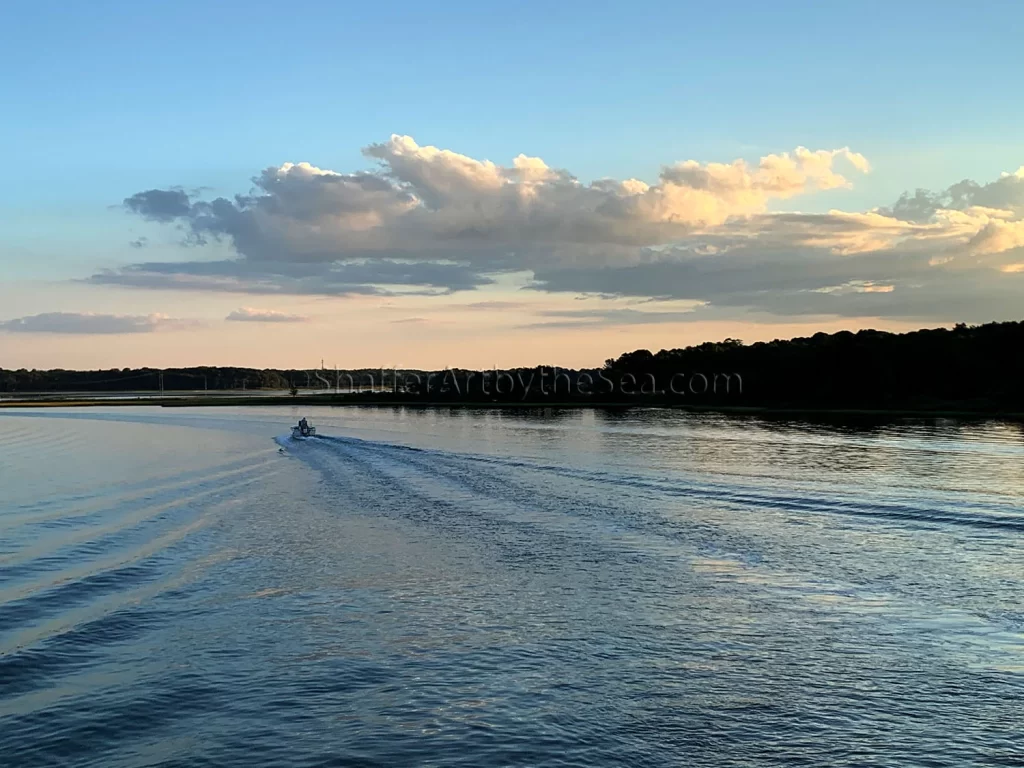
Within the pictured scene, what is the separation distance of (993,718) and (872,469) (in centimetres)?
2965

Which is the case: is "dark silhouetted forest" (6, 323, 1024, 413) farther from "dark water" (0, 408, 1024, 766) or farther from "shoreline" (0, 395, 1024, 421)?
"dark water" (0, 408, 1024, 766)

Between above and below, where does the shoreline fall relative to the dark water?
above

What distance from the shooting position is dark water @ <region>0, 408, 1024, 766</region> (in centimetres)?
986

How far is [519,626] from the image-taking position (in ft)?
47.0

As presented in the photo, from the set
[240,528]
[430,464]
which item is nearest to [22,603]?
[240,528]

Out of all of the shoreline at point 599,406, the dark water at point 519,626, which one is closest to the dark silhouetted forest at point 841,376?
the shoreline at point 599,406

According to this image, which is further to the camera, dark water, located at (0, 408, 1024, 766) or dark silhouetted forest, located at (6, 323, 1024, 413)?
dark silhouetted forest, located at (6, 323, 1024, 413)

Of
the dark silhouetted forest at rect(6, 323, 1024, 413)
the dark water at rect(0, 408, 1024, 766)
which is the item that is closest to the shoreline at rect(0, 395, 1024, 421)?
the dark silhouetted forest at rect(6, 323, 1024, 413)

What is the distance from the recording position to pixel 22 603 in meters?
15.4

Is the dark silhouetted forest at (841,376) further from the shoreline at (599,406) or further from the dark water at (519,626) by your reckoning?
the dark water at (519,626)

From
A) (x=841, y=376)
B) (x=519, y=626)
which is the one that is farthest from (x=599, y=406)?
(x=519, y=626)

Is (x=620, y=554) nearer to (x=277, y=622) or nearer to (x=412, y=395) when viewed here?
(x=277, y=622)

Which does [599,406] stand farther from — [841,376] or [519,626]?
[519,626]

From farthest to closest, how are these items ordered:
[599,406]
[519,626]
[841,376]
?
[599,406]
[841,376]
[519,626]
